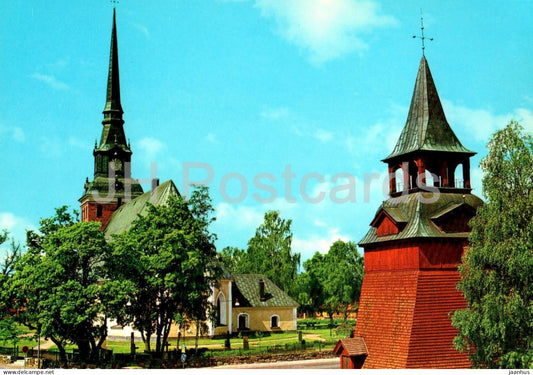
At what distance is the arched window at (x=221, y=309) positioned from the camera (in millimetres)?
61469

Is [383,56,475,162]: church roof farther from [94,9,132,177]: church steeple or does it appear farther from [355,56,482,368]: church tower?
[94,9,132,177]: church steeple

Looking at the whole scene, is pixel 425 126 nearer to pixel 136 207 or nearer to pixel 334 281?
pixel 136 207

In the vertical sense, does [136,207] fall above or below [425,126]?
below

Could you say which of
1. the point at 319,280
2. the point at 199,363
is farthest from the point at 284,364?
the point at 319,280

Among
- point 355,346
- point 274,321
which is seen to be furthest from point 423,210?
point 274,321

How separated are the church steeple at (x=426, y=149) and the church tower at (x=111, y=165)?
41756 millimetres

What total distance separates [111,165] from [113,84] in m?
8.80

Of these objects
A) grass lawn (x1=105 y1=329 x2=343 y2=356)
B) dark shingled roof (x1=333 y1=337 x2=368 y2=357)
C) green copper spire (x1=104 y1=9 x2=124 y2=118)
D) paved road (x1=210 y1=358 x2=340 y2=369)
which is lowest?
paved road (x1=210 y1=358 x2=340 y2=369)

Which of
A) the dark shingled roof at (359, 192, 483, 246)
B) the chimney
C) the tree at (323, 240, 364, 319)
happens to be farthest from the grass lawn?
the tree at (323, 240, 364, 319)

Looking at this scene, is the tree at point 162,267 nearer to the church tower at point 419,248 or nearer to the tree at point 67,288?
the tree at point 67,288

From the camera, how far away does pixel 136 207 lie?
213 feet

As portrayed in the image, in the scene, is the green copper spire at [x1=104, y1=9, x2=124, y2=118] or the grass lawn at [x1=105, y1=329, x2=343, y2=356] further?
the green copper spire at [x1=104, y1=9, x2=124, y2=118]

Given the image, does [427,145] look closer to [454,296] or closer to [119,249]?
[454,296]

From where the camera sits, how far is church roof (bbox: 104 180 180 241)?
58.6 metres
